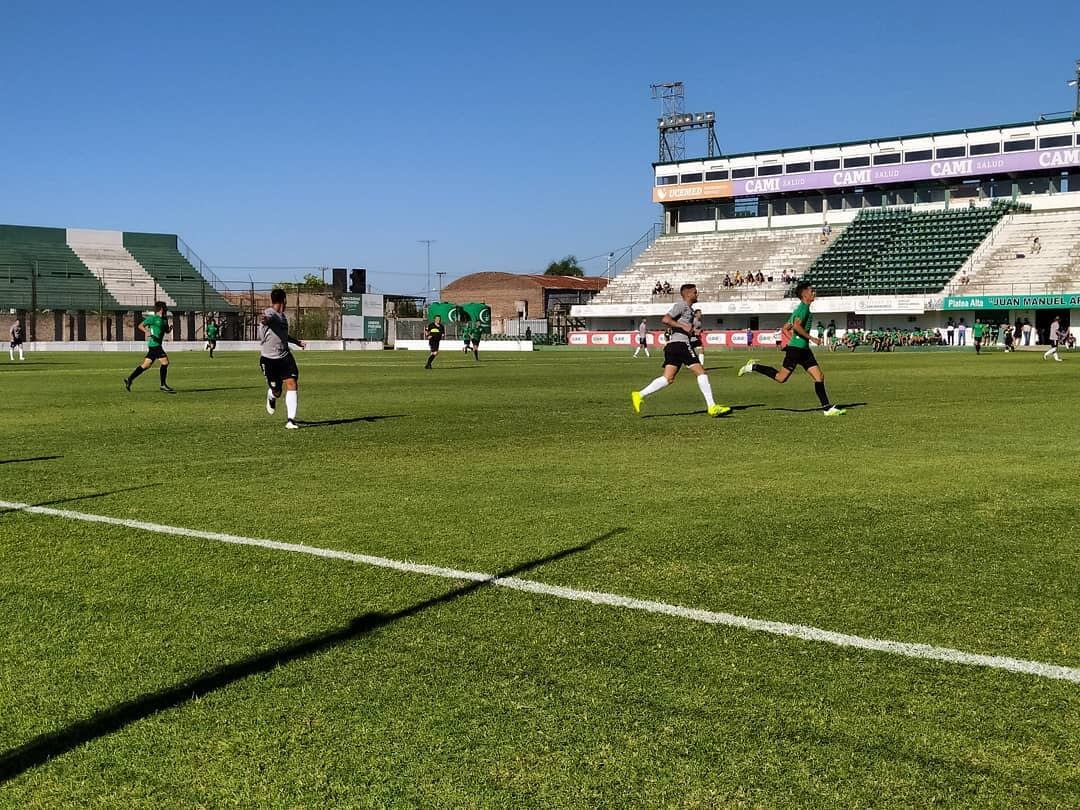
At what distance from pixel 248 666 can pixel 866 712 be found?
2387 millimetres

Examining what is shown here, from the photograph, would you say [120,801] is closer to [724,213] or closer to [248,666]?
[248,666]

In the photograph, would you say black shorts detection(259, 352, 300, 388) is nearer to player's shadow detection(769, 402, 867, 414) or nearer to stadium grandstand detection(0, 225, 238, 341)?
player's shadow detection(769, 402, 867, 414)

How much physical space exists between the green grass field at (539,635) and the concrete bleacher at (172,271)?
224 ft

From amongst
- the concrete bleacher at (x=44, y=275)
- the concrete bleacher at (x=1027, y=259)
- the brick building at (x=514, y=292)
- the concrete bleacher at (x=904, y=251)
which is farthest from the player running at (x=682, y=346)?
the brick building at (x=514, y=292)

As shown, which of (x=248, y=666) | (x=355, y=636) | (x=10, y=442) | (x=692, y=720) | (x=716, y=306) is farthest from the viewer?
(x=716, y=306)

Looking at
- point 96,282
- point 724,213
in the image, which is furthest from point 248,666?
point 724,213

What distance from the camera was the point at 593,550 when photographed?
632cm

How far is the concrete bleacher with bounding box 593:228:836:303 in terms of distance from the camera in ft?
254

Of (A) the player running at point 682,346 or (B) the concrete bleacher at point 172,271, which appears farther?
(B) the concrete bleacher at point 172,271

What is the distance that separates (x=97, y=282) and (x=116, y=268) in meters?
5.77

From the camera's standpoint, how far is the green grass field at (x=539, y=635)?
3.26 meters

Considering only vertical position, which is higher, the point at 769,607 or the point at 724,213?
the point at 724,213

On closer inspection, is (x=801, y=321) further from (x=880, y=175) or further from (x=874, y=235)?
(x=880, y=175)

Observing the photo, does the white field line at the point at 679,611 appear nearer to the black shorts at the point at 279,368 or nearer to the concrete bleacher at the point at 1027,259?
the black shorts at the point at 279,368
